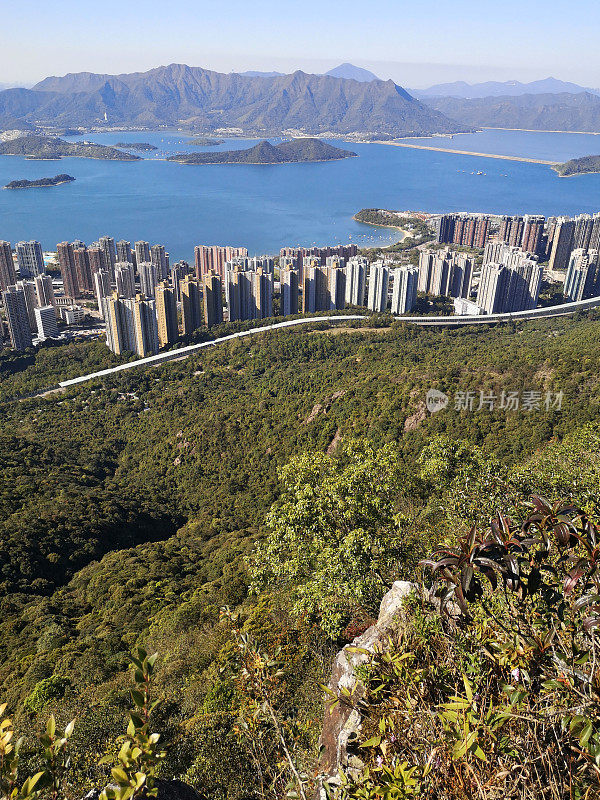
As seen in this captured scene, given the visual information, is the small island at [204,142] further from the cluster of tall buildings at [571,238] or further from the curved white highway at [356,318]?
the curved white highway at [356,318]

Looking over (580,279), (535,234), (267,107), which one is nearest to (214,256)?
(580,279)

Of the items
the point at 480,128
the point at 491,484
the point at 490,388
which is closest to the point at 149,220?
the point at 490,388

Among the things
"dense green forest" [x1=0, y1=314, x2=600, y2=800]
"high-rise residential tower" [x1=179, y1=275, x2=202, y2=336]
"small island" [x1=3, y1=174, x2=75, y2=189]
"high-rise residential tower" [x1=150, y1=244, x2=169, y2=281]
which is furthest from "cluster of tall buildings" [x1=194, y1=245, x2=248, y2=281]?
"small island" [x1=3, y1=174, x2=75, y2=189]

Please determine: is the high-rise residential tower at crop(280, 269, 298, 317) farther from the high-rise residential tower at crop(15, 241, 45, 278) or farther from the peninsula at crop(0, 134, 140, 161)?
the peninsula at crop(0, 134, 140, 161)

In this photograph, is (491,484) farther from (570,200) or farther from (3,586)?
(570,200)

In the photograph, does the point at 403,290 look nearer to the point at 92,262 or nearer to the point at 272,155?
the point at 92,262

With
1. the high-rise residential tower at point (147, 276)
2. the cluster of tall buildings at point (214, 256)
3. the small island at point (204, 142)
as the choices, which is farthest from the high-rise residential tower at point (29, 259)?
the small island at point (204, 142)
